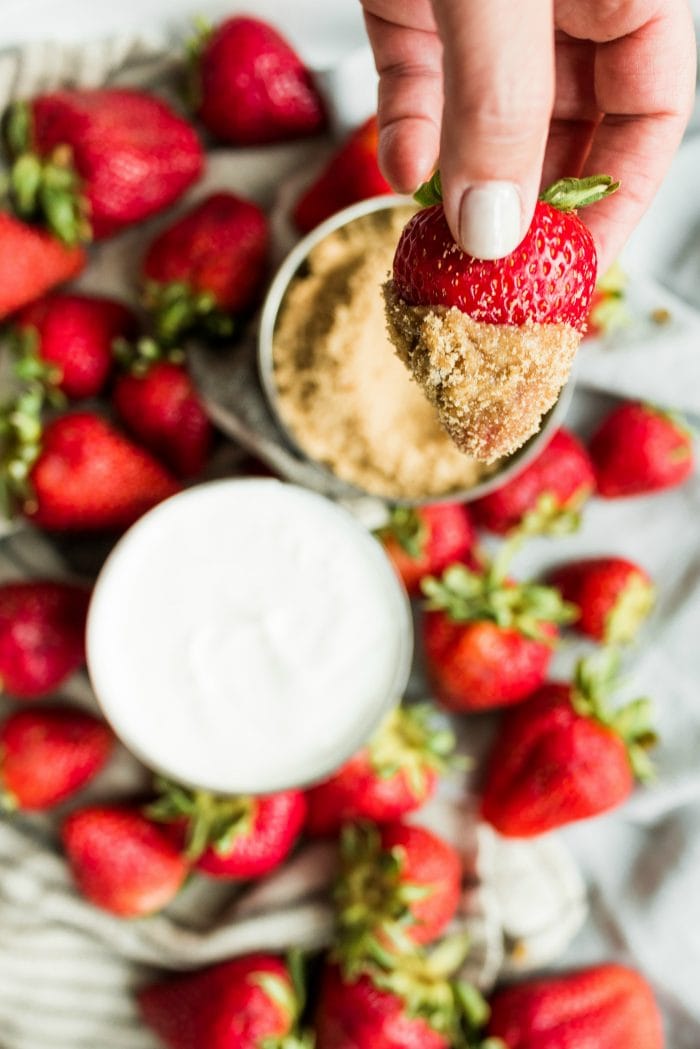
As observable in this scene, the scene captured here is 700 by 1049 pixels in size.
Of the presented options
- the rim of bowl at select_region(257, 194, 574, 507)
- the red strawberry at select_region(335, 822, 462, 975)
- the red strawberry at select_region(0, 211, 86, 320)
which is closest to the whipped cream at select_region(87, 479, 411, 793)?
the rim of bowl at select_region(257, 194, 574, 507)

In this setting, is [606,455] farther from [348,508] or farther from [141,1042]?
[141,1042]

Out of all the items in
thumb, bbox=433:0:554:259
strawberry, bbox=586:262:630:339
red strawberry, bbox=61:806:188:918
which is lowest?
red strawberry, bbox=61:806:188:918

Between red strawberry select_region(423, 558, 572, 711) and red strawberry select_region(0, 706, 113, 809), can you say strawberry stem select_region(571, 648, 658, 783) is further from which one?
red strawberry select_region(0, 706, 113, 809)

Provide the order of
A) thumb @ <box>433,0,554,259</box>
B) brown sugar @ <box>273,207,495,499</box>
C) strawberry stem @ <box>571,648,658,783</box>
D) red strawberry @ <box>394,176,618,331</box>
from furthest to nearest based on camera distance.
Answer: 1. strawberry stem @ <box>571,648,658,783</box>
2. brown sugar @ <box>273,207,495,499</box>
3. red strawberry @ <box>394,176,618,331</box>
4. thumb @ <box>433,0,554,259</box>

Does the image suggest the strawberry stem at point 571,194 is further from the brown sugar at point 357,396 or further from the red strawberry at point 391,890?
the red strawberry at point 391,890

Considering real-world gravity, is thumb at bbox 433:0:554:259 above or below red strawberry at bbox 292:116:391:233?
above

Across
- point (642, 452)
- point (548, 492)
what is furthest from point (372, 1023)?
point (642, 452)

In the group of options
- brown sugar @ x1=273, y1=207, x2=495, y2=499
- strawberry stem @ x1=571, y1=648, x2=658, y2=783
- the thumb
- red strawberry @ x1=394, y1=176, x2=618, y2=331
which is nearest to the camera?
the thumb
